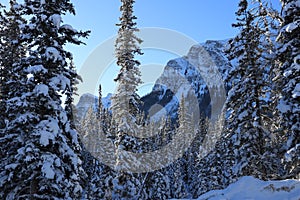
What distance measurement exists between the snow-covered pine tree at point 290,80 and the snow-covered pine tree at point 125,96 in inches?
511

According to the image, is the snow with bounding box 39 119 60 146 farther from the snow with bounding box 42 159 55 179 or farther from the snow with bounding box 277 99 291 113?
the snow with bounding box 277 99 291 113

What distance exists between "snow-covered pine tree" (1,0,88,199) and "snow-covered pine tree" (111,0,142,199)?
31.4 feet

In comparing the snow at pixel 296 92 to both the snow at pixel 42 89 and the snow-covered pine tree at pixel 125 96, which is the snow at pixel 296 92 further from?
the snow-covered pine tree at pixel 125 96

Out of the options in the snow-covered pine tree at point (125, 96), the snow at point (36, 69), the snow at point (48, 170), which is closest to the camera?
the snow at point (48, 170)

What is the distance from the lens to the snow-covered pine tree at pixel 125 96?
25.0 metres

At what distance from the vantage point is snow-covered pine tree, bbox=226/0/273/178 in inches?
798

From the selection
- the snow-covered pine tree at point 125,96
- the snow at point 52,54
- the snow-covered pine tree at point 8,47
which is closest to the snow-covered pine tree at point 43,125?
the snow at point 52,54

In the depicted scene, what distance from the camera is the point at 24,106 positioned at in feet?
45.2

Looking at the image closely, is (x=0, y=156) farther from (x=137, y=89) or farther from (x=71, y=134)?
(x=137, y=89)

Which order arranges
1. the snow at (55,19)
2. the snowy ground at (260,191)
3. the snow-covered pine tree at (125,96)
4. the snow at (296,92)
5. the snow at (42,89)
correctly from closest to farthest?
the snowy ground at (260,191), the snow at (42,89), the snow at (296,92), the snow at (55,19), the snow-covered pine tree at (125,96)

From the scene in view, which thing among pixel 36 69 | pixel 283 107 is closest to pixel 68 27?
pixel 36 69

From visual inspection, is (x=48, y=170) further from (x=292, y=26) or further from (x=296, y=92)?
(x=292, y=26)

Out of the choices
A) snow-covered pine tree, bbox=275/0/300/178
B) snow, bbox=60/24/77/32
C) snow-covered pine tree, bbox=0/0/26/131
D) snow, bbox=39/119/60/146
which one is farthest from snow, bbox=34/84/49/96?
snow-covered pine tree, bbox=275/0/300/178

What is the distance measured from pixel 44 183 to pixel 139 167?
44.0ft
